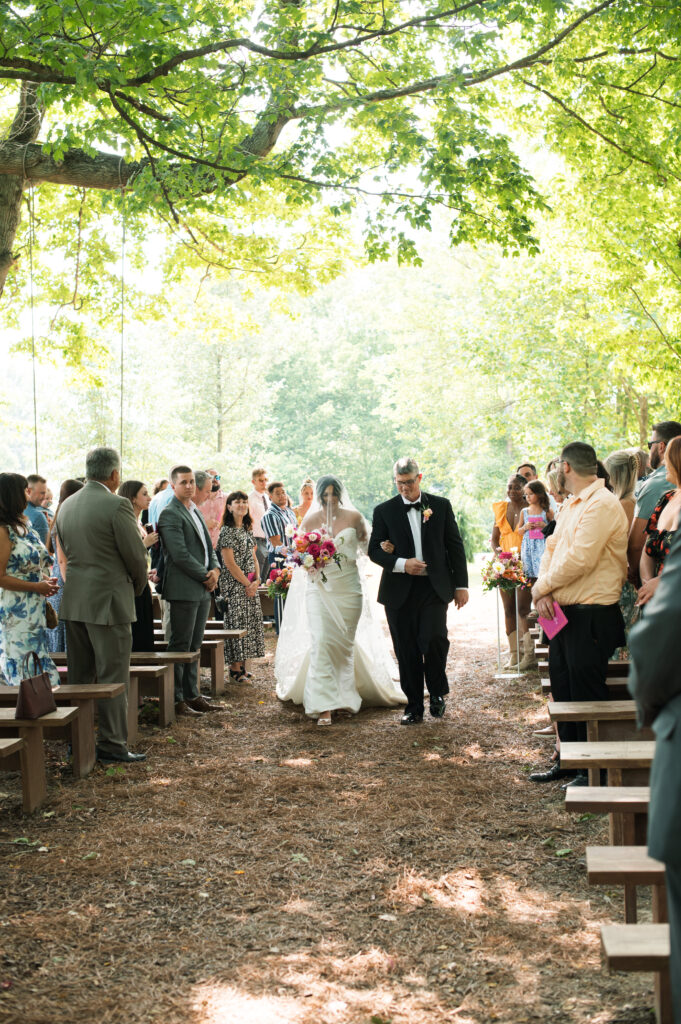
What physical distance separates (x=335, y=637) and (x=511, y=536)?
348cm

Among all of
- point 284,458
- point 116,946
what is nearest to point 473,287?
point 284,458

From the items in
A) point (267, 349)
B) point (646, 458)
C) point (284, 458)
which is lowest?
point (646, 458)

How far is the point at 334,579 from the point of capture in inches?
363

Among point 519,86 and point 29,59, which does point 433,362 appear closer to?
point 519,86

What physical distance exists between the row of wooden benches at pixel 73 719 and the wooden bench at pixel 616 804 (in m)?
3.20

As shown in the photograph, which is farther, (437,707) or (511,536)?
(511,536)

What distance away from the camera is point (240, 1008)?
3768mm

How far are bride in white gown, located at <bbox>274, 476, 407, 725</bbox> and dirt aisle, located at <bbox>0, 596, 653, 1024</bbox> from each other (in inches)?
45.3

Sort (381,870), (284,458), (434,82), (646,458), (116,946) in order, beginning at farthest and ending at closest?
1. (284,458)
2. (434,82)
3. (646,458)
4. (381,870)
5. (116,946)

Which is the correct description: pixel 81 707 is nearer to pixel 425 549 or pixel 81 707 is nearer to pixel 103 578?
pixel 103 578

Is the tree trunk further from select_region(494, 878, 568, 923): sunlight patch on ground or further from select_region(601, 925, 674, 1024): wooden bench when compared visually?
select_region(601, 925, 674, 1024): wooden bench

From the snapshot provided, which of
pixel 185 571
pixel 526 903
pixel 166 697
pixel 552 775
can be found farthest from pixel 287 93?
pixel 526 903

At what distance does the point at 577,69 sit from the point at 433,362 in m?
29.1

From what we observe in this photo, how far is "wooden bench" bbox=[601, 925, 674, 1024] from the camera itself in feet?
9.68
